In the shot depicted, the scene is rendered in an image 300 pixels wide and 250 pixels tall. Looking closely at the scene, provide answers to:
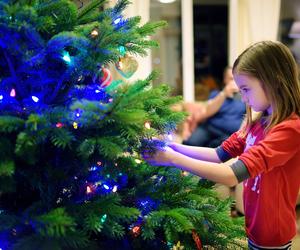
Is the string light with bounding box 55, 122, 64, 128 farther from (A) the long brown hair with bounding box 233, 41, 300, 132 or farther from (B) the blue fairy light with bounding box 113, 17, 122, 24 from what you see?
(A) the long brown hair with bounding box 233, 41, 300, 132

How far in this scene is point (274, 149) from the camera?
1092 mm

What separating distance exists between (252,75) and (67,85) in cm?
52

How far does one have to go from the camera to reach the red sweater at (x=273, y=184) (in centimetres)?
109

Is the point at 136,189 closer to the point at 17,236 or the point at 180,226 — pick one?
the point at 180,226

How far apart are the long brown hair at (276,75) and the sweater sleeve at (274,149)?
1.7 inches

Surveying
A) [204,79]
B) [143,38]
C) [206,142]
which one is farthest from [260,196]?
[204,79]

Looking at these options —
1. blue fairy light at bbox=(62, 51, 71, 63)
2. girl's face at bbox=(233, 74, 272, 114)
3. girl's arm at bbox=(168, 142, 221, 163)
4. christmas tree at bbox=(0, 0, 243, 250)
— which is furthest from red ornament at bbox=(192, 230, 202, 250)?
blue fairy light at bbox=(62, 51, 71, 63)

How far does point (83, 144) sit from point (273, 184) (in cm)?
60

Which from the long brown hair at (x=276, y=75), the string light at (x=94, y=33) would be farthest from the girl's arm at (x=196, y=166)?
the string light at (x=94, y=33)

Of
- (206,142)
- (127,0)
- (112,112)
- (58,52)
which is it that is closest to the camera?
(112,112)

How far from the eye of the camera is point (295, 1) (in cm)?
477

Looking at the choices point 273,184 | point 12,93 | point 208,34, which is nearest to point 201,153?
point 273,184

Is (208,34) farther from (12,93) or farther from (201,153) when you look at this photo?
(12,93)

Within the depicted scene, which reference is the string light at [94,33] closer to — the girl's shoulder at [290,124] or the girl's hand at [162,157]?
the girl's hand at [162,157]
